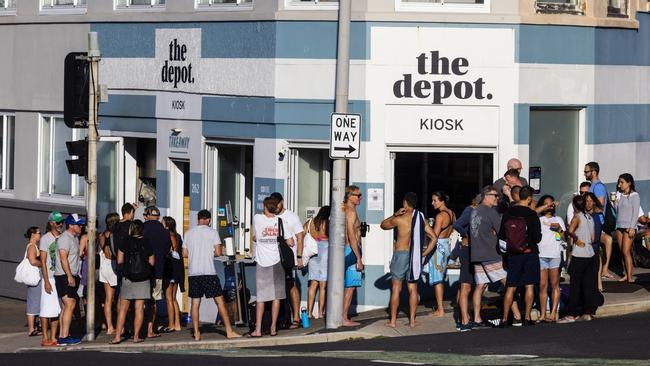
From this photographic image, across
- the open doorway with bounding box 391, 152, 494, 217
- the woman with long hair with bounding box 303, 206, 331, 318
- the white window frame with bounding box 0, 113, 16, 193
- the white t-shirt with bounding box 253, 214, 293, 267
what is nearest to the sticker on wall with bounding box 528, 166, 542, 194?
the open doorway with bounding box 391, 152, 494, 217

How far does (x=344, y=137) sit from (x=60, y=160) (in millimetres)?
9799

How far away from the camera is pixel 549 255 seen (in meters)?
18.3

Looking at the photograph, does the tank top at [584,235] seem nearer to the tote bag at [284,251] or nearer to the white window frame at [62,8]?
the tote bag at [284,251]

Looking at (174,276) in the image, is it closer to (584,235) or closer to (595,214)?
(584,235)

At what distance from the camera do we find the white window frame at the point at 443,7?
68.6 feet

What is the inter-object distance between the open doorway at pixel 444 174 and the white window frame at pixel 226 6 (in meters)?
3.50

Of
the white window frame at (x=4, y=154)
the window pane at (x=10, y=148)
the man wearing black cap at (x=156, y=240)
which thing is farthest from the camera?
the white window frame at (x=4, y=154)

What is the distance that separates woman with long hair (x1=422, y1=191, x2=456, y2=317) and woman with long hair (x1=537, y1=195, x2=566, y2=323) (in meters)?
1.42

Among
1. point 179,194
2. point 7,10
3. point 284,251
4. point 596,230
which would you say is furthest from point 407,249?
point 7,10

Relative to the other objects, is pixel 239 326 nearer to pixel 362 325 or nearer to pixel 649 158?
pixel 362 325

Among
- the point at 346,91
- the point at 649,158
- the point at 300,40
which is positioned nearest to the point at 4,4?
the point at 300,40

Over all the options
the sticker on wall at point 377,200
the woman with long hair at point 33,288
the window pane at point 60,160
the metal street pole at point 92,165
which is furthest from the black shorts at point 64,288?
the window pane at point 60,160

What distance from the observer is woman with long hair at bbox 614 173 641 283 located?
831 inches

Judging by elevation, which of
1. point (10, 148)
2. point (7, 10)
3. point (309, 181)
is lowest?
point (309, 181)
